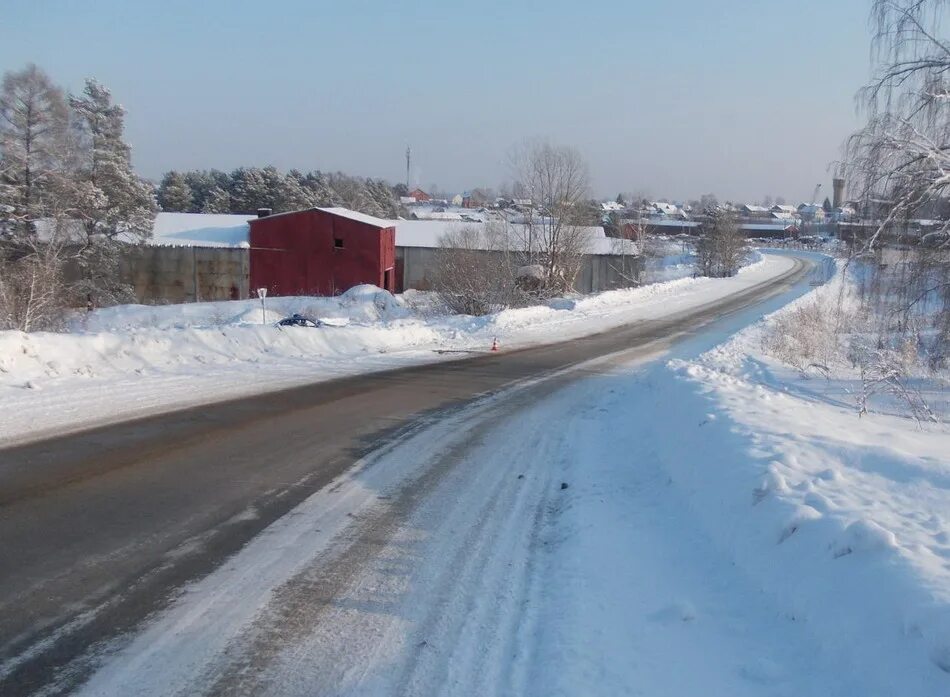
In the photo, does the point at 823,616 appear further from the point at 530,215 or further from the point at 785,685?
the point at 530,215

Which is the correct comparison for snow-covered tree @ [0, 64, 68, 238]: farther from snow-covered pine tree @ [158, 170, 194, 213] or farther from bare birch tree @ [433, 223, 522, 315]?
snow-covered pine tree @ [158, 170, 194, 213]

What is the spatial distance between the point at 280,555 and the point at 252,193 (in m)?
95.3

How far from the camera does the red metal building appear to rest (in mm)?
52562

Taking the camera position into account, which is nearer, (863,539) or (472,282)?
(863,539)

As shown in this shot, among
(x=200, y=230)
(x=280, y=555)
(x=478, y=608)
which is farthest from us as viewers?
(x=200, y=230)

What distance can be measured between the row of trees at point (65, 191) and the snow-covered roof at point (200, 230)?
908cm

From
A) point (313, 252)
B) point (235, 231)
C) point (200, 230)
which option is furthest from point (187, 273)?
point (313, 252)

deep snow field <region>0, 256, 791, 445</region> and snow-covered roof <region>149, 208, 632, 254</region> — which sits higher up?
snow-covered roof <region>149, 208, 632, 254</region>

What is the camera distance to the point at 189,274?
174ft

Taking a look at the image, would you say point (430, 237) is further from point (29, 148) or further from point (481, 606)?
point (481, 606)

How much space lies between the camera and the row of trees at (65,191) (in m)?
31.5

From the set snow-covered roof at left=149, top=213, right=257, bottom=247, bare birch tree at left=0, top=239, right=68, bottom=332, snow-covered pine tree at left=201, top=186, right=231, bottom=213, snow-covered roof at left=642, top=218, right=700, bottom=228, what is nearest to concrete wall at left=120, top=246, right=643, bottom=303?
snow-covered roof at left=149, top=213, right=257, bottom=247

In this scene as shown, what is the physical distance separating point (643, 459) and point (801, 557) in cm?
408

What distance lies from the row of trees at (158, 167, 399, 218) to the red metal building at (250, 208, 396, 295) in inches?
1450
